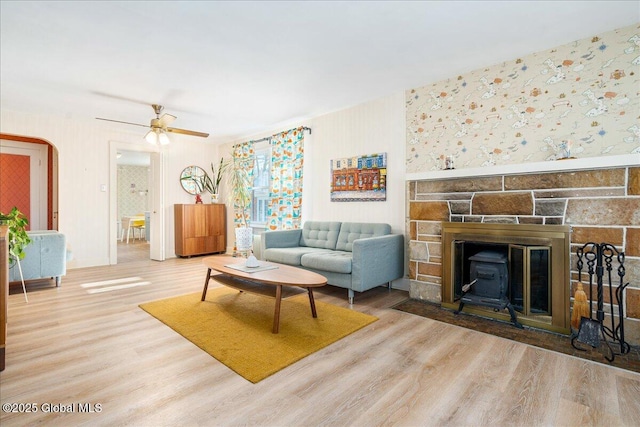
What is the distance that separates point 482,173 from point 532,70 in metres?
1.10

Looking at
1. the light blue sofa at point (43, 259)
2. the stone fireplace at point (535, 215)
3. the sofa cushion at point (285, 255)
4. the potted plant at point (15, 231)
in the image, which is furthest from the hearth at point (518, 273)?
the light blue sofa at point (43, 259)

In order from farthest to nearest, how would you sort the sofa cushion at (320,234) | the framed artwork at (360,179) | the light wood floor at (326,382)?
the sofa cushion at (320,234) < the framed artwork at (360,179) < the light wood floor at (326,382)

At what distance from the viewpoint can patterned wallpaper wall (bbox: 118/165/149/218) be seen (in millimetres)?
10258

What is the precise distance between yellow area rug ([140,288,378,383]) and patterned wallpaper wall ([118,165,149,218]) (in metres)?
8.38

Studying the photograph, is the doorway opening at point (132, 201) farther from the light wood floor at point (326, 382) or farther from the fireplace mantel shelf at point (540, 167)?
the fireplace mantel shelf at point (540, 167)

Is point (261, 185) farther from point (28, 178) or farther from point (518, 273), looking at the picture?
point (28, 178)

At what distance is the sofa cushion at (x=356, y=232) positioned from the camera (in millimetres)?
4062

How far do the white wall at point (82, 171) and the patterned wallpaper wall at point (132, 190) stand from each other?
517 cm

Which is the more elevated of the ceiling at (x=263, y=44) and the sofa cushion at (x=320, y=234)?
the ceiling at (x=263, y=44)

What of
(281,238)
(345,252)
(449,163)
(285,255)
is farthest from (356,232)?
(449,163)

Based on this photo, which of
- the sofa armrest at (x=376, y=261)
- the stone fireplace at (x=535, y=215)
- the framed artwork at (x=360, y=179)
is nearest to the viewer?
the stone fireplace at (x=535, y=215)

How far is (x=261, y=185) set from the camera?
631cm

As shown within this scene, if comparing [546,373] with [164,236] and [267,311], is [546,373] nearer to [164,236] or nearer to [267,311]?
[267,311]

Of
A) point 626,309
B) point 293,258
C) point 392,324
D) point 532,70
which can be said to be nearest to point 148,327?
point 293,258
